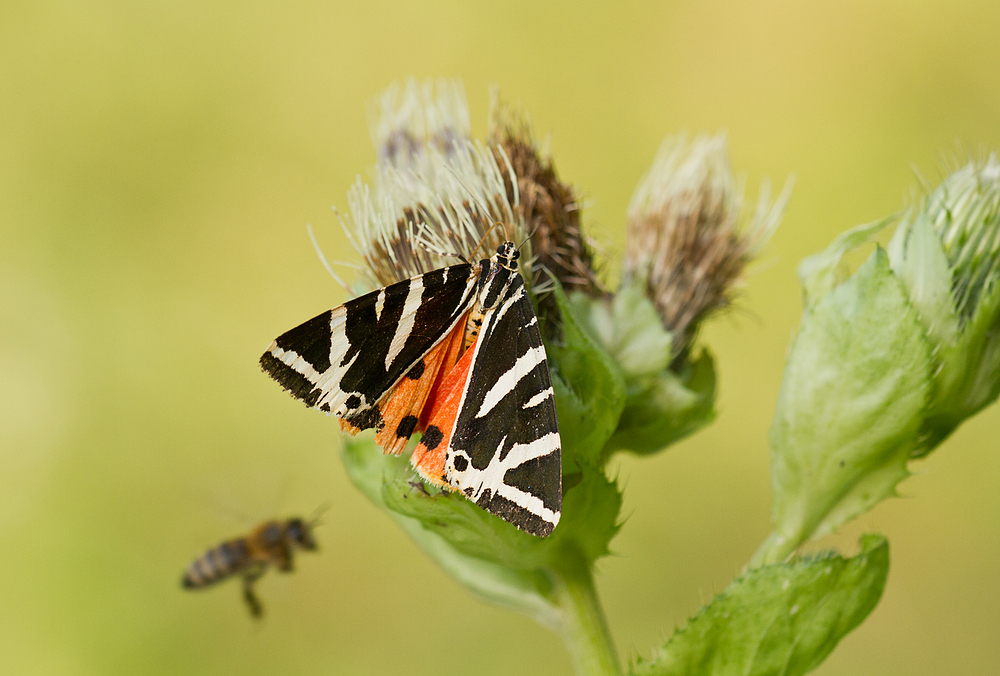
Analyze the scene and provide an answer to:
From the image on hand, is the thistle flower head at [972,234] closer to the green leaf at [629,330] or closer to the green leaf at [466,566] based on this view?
the green leaf at [629,330]

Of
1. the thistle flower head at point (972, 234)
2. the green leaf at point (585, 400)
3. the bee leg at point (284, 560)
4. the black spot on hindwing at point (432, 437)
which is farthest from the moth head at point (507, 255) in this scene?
the bee leg at point (284, 560)

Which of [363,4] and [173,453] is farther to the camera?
[363,4]

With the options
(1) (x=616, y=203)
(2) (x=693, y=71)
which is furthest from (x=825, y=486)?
(2) (x=693, y=71)

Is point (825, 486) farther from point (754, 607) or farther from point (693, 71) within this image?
point (693, 71)

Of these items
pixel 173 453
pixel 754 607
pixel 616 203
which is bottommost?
pixel 754 607

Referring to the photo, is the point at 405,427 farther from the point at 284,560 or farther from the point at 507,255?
the point at 284,560

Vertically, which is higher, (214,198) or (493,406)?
(214,198)

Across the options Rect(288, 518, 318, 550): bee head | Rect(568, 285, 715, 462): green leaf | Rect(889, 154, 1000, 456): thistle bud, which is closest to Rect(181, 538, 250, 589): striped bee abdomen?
Rect(288, 518, 318, 550): bee head
